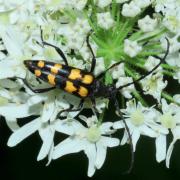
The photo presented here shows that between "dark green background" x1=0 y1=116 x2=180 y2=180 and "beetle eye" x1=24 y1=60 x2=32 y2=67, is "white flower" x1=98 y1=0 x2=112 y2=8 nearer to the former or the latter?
"beetle eye" x1=24 y1=60 x2=32 y2=67

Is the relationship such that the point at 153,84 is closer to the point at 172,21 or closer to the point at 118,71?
the point at 118,71

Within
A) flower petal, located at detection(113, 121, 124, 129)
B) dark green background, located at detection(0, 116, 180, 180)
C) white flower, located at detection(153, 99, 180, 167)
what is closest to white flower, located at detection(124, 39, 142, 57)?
white flower, located at detection(153, 99, 180, 167)

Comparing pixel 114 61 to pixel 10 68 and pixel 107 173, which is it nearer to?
pixel 10 68

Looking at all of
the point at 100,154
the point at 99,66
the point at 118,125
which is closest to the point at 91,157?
the point at 100,154

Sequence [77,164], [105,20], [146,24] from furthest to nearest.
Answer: [77,164] < [146,24] < [105,20]

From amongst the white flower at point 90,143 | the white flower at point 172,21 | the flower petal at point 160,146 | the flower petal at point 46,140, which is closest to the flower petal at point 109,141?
the white flower at point 90,143
